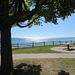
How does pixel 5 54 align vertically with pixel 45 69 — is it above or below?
above

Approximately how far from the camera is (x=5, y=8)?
13.9 feet

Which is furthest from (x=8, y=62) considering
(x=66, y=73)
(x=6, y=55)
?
(x=66, y=73)

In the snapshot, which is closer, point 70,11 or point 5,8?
point 5,8

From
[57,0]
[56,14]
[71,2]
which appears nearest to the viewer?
[71,2]

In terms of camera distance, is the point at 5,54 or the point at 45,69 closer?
the point at 5,54

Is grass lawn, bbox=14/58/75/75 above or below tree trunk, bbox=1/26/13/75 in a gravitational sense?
below

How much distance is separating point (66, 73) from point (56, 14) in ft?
10.7

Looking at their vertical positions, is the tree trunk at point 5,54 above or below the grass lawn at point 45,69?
above

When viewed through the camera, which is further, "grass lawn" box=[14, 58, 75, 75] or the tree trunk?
"grass lawn" box=[14, 58, 75, 75]

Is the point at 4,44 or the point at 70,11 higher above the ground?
the point at 70,11

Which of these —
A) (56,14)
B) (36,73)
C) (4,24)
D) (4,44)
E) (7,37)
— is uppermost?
(56,14)

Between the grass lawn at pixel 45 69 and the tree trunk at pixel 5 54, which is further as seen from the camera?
the grass lawn at pixel 45 69

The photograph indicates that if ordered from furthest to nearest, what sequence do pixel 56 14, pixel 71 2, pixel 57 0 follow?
pixel 56 14 < pixel 57 0 < pixel 71 2

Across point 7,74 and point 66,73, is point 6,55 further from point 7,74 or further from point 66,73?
point 66,73
